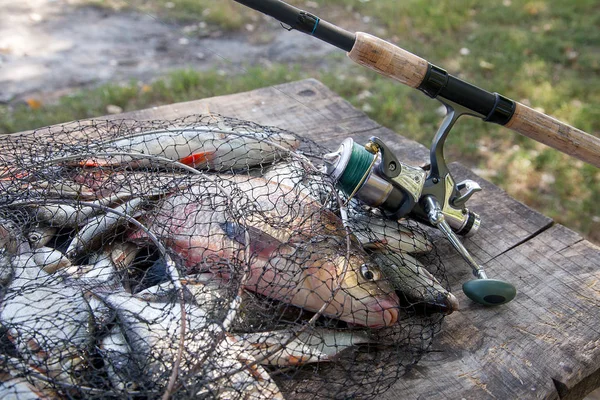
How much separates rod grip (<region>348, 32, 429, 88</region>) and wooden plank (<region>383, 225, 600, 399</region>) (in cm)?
87

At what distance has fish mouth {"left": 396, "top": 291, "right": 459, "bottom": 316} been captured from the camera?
191 cm

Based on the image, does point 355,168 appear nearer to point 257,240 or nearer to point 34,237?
point 257,240

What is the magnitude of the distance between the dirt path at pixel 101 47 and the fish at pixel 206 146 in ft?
9.58

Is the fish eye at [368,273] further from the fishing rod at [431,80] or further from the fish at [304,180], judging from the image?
the fishing rod at [431,80]

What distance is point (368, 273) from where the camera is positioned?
1.89m

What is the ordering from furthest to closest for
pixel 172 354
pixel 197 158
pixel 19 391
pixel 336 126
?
pixel 336 126
pixel 197 158
pixel 172 354
pixel 19 391

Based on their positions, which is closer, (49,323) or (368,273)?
(49,323)

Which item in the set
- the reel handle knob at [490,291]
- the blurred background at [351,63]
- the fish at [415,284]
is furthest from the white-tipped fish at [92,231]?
the blurred background at [351,63]

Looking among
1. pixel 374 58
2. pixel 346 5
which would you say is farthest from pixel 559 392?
pixel 346 5

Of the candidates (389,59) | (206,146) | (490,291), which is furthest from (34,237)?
(490,291)

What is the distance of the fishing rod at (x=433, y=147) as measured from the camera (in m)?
1.98

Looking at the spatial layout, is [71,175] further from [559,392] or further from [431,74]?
[559,392]

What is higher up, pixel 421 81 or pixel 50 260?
pixel 421 81

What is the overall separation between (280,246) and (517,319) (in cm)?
93
